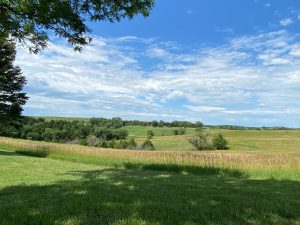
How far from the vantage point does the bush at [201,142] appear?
7906 centimetres

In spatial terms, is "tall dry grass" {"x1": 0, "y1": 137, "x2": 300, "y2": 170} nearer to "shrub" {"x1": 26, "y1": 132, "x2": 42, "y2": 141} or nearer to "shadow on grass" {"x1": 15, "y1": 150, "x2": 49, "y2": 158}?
"shadow on grass" {"x1": 15, "y1": 150, "x2": 49, "y2": 158}

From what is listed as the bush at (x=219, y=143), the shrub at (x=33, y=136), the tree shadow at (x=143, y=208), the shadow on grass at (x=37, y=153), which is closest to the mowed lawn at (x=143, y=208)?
the tree shadow at (x=143, y=208)

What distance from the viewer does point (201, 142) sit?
3120 inches

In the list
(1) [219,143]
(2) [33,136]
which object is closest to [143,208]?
(1) [219,143]

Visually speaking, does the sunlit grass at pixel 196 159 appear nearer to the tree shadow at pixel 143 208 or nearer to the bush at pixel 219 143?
the tree shadow at pixel 143 208

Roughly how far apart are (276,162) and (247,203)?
1515 cm

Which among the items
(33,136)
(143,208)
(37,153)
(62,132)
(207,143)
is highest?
(62,132)

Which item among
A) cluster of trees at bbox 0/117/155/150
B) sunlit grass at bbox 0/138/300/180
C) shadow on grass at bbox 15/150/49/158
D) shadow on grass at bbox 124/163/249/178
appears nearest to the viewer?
sunlit grass at bbox 0/138/300/180

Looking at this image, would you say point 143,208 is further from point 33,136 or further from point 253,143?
point 33,136

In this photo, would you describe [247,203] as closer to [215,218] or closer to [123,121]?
[215,218]

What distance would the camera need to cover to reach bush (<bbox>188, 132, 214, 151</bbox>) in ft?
259

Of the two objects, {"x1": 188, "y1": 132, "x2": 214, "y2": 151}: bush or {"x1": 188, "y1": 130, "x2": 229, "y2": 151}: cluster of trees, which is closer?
{"x1": 188, "y1": 130, "x2": 229, "y2": 151}: cluster of trees

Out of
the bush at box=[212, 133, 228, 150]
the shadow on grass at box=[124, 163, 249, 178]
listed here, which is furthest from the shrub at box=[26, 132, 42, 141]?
the shadow on grass at box=[124, 163, 249, 178]

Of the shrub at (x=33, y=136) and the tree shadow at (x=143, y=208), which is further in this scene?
the shrub at (x=33, y=136)
